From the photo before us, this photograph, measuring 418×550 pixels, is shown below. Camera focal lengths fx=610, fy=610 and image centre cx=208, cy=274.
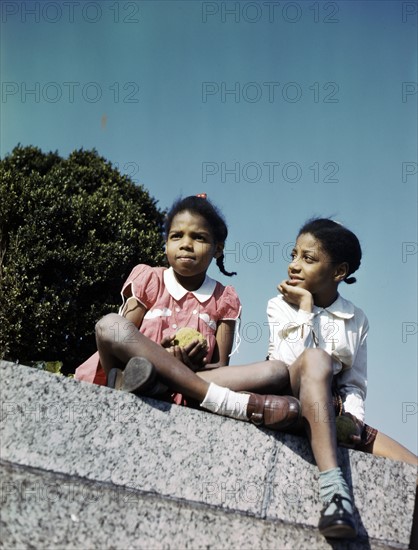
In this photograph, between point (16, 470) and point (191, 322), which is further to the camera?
point (191, 322)

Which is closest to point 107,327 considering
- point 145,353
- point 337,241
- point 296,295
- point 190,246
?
point 145,353

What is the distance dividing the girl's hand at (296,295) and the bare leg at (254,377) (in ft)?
1.49

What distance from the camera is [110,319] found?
Answer: 11.4 ft

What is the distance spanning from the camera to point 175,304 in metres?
4.11

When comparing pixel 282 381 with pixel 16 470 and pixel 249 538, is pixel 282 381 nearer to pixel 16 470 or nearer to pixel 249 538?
pixel 249 538

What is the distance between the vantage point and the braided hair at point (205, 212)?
4434 mm

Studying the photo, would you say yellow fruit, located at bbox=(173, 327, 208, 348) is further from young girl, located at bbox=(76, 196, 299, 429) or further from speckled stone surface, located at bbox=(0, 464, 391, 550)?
speckled stone surface, located at bbox=(0, 464, 391, 550)

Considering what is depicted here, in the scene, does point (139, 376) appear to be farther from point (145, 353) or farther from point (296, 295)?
point (296, 295)

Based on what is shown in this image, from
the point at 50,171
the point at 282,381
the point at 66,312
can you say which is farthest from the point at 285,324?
the point at 50,171

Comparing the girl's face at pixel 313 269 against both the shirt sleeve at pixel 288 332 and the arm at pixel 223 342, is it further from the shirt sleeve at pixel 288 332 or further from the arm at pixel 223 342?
the arm at pixel 223 342

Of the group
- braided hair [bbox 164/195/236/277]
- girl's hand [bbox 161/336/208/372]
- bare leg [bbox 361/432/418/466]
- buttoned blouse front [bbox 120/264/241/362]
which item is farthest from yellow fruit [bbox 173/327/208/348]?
bare leg [bbox 361/432/418/466]

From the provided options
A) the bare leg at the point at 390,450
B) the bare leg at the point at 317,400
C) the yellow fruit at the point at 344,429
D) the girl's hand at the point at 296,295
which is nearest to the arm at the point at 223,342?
the girl's hand at the point at 296,295

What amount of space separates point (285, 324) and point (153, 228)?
22.8 ft

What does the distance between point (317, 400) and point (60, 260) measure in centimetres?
667
